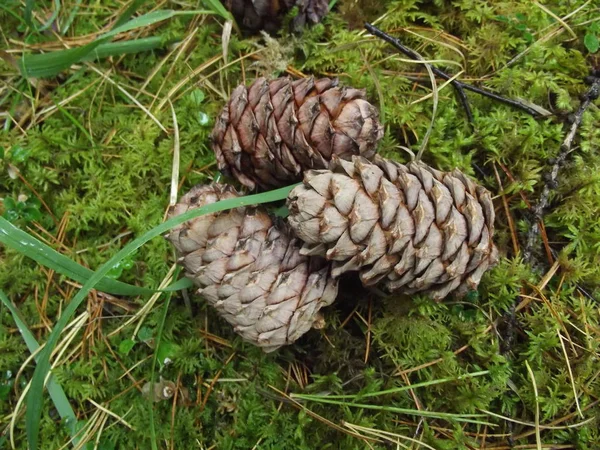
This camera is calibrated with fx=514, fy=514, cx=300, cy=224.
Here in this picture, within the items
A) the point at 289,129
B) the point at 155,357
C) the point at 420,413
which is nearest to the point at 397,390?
the point at 420,413

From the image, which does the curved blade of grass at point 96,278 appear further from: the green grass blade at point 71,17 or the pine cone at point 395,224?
the green grass blade at point 71,17

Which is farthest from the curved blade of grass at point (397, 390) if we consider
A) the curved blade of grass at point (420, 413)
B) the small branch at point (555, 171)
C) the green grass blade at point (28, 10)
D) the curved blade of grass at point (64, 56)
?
the green grass blade at point (28, 10)

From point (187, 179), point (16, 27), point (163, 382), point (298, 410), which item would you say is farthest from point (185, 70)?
point (298, 410)

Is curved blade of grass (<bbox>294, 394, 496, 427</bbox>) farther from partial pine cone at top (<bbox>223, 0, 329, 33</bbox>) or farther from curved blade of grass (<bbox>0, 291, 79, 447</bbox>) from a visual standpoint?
partial pine cone at top (<bbox>223, 0, 329, 33</bbox>)

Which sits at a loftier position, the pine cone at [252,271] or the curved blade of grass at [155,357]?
the pine cone at [252,271]

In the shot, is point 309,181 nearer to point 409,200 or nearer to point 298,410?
point 409,200

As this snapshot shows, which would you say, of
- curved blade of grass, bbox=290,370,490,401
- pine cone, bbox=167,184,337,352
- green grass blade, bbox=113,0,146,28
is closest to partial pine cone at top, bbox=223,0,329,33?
green grass blade, bbox=113,0,146,28

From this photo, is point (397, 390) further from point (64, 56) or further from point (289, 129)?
point (64, 56)
